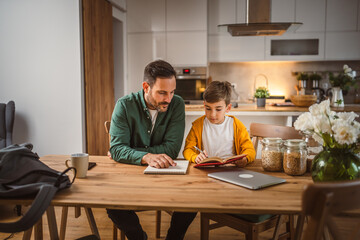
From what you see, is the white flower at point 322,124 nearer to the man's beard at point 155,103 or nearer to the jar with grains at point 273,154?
the jar with grains at point 273,154

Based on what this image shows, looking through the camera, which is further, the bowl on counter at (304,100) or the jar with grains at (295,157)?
the bowl on counter at (304,100)

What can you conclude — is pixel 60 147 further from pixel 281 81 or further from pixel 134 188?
pixel 281 81

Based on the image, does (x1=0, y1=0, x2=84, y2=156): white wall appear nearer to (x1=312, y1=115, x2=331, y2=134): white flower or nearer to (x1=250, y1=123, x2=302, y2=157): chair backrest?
(x1=250, y1=123, x2=302, y2=157): chair backrest

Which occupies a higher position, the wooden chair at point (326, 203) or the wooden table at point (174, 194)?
the wooden chair at point (326, 203)

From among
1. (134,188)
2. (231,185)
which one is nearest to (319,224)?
(231,185)

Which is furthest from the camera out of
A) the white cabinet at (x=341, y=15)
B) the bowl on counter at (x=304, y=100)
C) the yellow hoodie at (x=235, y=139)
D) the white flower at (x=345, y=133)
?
the white cabinet at (x=341, y=15)

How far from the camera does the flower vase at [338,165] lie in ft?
3.93

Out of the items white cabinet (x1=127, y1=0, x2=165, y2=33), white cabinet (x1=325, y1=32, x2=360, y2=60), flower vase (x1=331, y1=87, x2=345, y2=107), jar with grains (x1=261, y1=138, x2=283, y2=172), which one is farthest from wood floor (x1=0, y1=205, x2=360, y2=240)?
white cabinet (x1=325, y1=32, x2=360, y2=60)

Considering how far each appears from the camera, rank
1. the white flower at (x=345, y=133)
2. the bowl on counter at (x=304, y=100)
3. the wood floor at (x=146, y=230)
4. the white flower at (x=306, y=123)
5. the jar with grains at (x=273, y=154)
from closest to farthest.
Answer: the white flower at (x=345, y=133), the white flower at (x=306, y=123), the jar with grains at (x=273, y=154), the wood floor at (x=146, y=230), the bowl on counter at (x=304, y=100)

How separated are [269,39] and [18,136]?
342 cm

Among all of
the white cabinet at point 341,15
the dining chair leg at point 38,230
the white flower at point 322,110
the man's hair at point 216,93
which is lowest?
the dining chair leg at point 38,230

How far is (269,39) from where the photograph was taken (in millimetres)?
4504

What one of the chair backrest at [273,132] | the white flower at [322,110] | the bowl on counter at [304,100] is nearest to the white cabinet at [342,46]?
the bowl on counter at [304,100]

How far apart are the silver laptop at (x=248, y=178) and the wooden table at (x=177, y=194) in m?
0.02
